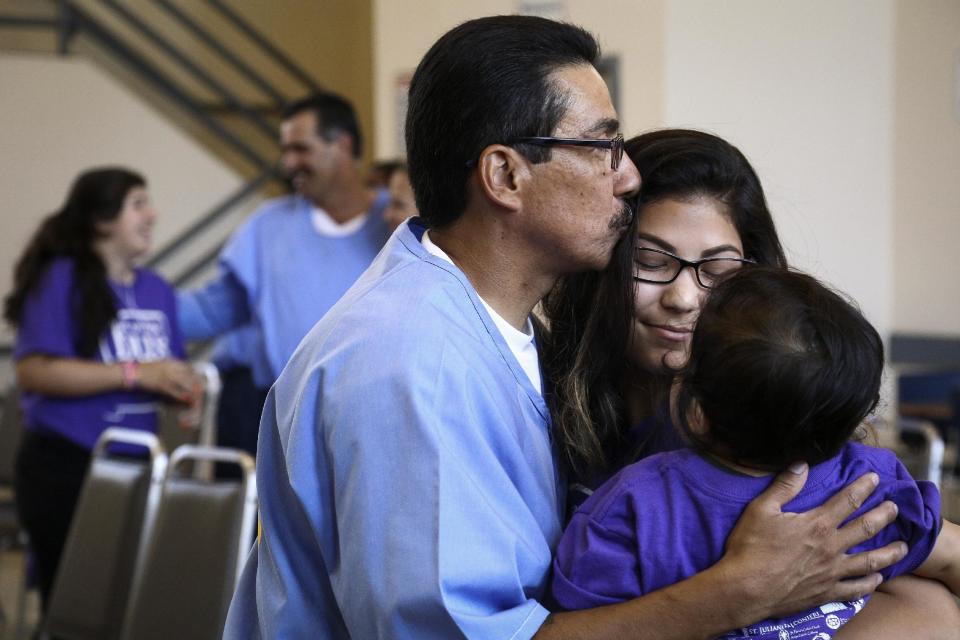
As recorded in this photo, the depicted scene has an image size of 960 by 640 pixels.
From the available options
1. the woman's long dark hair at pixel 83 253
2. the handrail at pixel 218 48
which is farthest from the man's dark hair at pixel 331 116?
the handrail at pixel 218 48

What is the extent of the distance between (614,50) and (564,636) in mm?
3330

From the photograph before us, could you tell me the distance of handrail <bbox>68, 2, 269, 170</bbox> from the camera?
23.2 feet

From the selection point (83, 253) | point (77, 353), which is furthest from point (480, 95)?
point (83, 253)

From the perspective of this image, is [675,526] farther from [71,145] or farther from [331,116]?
[71,145]

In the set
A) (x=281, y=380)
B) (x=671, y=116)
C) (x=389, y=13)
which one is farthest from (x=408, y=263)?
(x=389, y=13)

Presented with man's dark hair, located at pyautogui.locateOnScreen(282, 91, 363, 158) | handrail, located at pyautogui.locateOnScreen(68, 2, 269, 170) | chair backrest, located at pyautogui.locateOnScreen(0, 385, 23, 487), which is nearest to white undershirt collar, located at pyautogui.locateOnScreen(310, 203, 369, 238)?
man's dark hair, located at pyautogui.locateOnScreen(282, 91, 363, 158)

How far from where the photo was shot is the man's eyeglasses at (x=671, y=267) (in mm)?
1498

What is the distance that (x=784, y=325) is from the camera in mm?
1155

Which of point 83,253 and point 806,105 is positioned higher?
point 806,105

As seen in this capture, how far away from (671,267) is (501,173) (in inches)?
13.0

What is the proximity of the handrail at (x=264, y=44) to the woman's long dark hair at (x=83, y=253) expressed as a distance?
4194 mm

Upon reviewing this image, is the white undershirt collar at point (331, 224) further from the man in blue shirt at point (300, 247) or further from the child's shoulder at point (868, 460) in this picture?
the child's shoulder at point (868, 460)

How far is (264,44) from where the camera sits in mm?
7801

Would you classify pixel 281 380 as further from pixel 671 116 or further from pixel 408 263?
pixel 671 116
